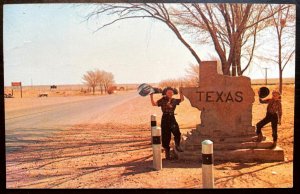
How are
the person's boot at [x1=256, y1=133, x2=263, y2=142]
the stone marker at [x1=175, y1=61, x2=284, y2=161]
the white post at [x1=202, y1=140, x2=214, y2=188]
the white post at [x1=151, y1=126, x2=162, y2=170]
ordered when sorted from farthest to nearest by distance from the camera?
the person's boot at [x1=256, y1=133, x2=263, y2=142]
the stone marker at [x1=175, y1=61, x2=284, y2=161]
the white post at [x1=151, y1=126, x2=162, y2=170]
the white post at [x1=202, y1=140, x2=214, y2=188]

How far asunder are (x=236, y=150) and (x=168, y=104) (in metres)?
1.26

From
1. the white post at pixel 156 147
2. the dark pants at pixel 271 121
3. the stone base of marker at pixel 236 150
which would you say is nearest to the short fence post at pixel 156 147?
the white post at pixel 156 147

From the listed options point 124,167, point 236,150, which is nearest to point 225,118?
point 236,150

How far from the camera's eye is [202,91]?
18.6 ft

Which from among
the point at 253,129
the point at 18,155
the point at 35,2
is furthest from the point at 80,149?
the point at 35,2

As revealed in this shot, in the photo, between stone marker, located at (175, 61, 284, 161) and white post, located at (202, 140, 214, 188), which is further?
stone marker, located at (175, 61, 284, 161)

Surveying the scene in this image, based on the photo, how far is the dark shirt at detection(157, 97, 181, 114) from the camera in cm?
569

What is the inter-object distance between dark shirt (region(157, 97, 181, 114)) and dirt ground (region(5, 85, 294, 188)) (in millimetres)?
101

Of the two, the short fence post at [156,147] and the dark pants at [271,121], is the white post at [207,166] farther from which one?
the dark pants at [271,121]

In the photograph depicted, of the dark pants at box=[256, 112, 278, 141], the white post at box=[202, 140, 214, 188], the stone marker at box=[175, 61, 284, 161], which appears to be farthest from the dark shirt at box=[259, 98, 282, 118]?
the white post at box=[202, 140, 214, 188]

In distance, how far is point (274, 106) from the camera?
18.9ft

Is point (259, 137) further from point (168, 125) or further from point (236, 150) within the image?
point (168, 125)

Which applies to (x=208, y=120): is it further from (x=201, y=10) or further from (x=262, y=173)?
(x=201, y=10)

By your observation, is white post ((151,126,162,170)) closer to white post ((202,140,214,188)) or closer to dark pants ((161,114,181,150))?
dark pants ((161,114,181,150))
